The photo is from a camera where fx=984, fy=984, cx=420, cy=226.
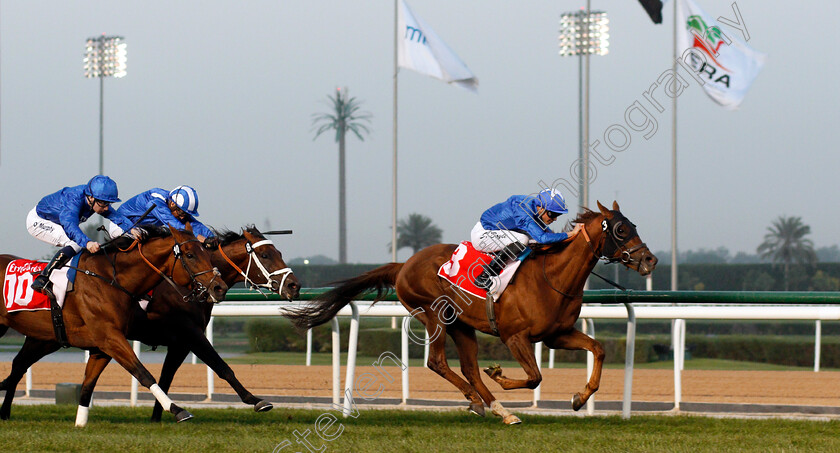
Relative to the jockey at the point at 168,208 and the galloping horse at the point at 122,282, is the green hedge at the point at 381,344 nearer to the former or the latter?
the jockey at the point at 168,208

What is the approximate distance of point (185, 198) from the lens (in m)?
5.84

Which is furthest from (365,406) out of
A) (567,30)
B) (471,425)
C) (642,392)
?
(567,30)

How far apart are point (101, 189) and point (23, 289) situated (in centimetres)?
69

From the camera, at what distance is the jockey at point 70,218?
5312mm

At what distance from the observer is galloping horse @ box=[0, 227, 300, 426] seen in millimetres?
5301

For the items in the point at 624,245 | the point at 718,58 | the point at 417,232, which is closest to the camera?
the point at 624,245

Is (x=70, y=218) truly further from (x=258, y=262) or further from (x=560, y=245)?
(x=560, y=245)

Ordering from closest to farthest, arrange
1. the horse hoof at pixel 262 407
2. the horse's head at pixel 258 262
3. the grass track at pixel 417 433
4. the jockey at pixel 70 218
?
the grass track at pixel 417 433, the horse hoof at pixel 262 407, the horse's head at pixel 258 262, the jockey at pixel 70 218

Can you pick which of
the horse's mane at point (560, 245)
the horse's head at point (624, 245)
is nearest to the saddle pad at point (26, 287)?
the horse's mane at point (560, 245)

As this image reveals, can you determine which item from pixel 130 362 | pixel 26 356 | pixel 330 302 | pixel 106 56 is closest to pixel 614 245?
pixel 330 302

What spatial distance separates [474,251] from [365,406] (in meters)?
1.60

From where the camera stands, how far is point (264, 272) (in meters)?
5.30

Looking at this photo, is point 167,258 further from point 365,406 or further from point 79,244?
point 365,406

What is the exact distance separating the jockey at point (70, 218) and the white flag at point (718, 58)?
38.2 feet
